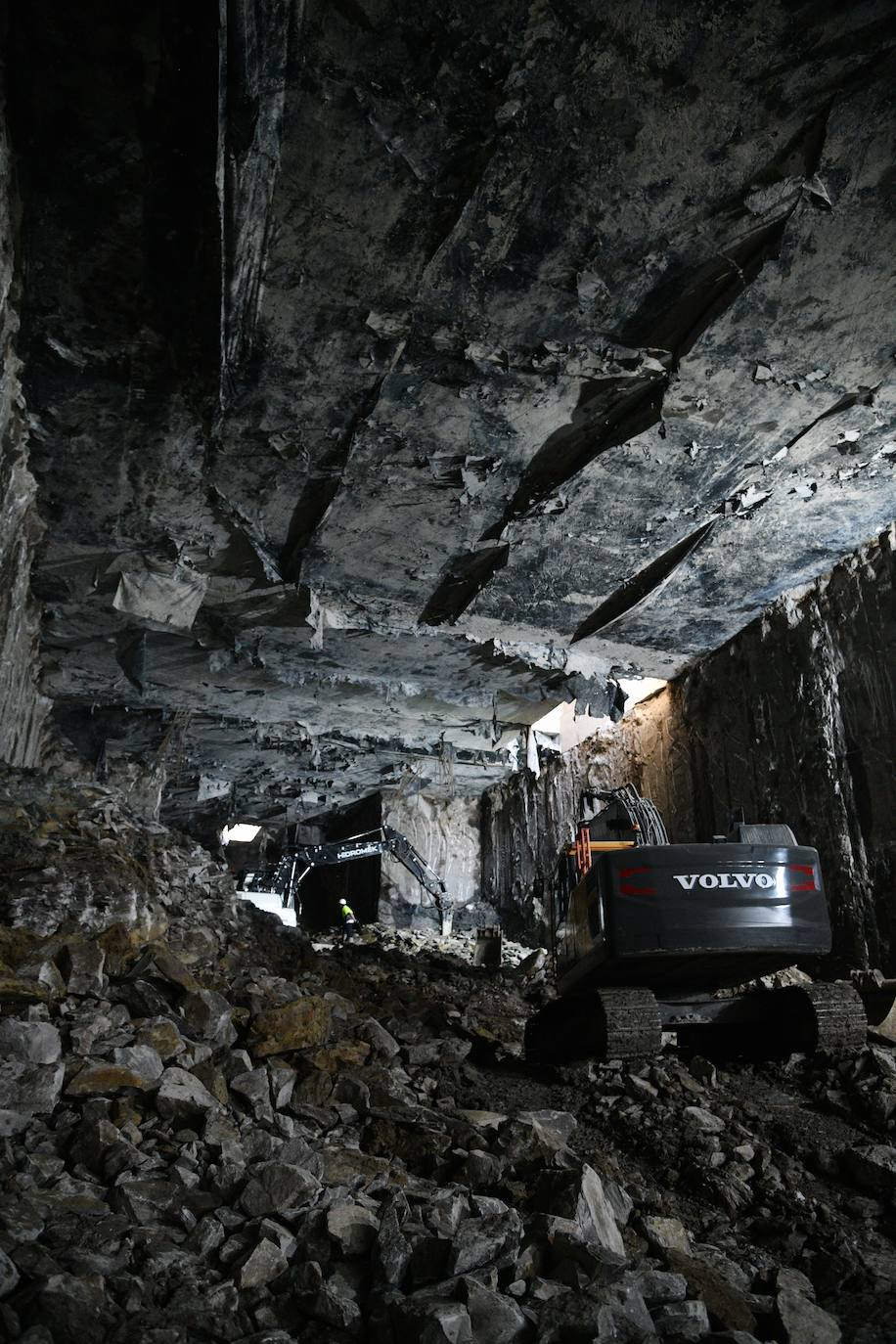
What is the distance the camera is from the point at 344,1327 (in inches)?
71.0

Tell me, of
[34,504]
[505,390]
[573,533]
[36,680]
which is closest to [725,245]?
[505,390]

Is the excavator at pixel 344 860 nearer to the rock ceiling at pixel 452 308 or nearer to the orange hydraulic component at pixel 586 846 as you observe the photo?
the rock ceiling at pixel 452 308

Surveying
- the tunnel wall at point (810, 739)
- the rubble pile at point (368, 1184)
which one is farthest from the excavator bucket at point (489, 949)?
the rubble pile at point (368, 1184)

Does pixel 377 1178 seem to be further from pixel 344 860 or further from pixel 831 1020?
pixel 344 860

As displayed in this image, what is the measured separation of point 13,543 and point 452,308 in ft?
12.2

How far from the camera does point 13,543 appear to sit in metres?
5.57

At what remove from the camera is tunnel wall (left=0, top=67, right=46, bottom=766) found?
3.57 meters

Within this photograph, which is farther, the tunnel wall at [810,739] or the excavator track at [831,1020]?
the tunnel wall at [810,739]

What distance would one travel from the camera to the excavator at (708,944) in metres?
4.16

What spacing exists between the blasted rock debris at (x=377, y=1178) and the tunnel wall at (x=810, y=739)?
2.11 m

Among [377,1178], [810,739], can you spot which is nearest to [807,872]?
[810,739]

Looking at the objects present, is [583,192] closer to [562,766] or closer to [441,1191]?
[441,1191]

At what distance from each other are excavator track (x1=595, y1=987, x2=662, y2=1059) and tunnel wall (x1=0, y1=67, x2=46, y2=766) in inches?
186

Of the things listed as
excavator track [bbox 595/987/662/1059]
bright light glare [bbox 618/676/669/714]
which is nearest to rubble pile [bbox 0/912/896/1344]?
excavator track [bbox 595/987/662/1059]
